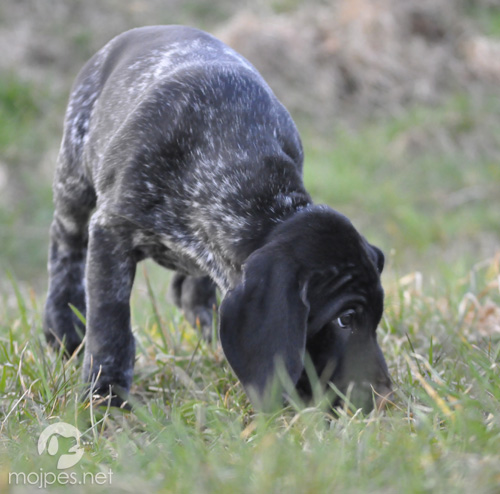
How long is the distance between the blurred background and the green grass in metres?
4.04

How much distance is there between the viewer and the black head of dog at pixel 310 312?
2641mm

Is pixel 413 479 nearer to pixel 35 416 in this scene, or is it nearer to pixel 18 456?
pixel 18 456

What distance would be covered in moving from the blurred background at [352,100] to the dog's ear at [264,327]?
515 cm

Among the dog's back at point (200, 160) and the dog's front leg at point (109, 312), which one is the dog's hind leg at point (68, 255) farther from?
the dog's front leg at point (109, 312)

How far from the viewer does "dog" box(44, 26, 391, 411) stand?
8.79 feet

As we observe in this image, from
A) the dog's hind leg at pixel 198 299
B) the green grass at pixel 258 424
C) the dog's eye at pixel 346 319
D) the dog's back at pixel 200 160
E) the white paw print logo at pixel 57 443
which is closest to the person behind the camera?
the green grass at pixel 258 424

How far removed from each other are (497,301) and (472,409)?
6.78ft

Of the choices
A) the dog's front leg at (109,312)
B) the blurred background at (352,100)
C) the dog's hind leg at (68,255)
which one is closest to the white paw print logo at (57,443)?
the dog's front leg at (109,312)

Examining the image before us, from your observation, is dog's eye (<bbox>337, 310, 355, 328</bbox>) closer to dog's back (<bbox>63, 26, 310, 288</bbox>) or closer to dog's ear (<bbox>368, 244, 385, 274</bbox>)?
dog's ear (<bbox>368, 244, 385, 274</bbox>)

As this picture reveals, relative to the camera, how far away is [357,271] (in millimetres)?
2828

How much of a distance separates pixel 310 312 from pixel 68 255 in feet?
5.77

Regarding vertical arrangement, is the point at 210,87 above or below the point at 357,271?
above

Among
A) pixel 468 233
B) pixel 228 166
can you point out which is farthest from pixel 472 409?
pixel 468 233

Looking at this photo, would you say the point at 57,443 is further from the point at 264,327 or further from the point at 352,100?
the point at 352,100
